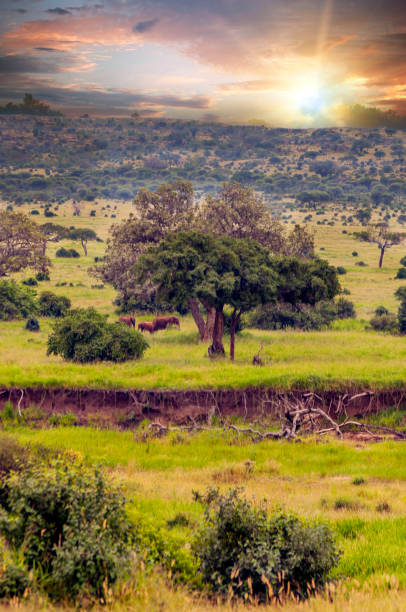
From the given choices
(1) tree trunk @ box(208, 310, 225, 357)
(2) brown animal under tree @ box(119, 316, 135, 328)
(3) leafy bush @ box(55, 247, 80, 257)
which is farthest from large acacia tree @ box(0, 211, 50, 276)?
(3) leafy bush @ box(55, 247, 80, 257)

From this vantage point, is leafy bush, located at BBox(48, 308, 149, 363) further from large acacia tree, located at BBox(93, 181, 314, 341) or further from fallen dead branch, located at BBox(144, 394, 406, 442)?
large acacia tree, located at BBox(93, 181, 314, 341)

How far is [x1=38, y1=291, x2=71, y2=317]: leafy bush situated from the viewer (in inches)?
1631

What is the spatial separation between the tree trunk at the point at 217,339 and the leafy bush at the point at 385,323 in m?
13.3

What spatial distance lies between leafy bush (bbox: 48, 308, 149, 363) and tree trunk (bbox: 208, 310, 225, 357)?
3.38 meters

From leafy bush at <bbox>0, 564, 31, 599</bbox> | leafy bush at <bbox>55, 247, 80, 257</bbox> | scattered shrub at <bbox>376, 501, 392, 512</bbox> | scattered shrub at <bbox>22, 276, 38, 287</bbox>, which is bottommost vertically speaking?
scattered shrub at <bbox>22, 276, 38, 287</bbox>

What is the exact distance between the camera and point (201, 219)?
125 feet

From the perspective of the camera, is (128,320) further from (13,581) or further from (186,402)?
(13,581)

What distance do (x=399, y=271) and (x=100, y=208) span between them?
7249cm

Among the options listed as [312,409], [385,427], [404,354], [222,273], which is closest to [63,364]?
[222,273]

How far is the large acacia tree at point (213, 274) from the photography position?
89.0ft

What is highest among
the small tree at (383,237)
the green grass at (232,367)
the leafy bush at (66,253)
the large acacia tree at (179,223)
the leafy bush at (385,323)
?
the large acacia tree at (179,223)

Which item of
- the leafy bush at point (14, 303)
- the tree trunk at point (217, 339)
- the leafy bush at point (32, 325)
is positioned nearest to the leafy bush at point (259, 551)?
the tree trunk at point (217, 339)

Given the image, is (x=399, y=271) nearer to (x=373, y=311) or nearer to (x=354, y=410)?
(x=373, y=311)

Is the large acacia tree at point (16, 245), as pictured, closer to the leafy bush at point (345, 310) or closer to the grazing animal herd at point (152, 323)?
the grazing animal herd at point (152, 323)
